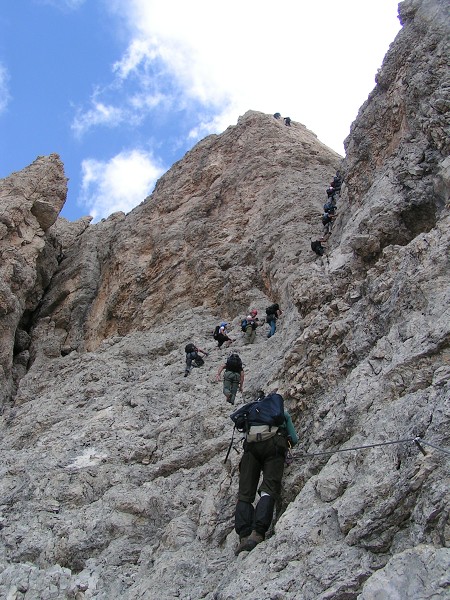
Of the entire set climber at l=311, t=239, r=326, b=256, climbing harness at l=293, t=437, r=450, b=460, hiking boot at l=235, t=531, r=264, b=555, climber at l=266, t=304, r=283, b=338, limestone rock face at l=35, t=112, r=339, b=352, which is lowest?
hiking boot at l=235, t=531, r=264, b=555

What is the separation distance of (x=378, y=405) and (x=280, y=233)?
15.9 metres

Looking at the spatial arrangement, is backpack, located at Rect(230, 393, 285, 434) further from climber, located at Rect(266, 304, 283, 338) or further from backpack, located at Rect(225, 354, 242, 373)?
climber, located at Rect(266, 304, 283, 338)

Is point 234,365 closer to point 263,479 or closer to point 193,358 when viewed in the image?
point 193,358

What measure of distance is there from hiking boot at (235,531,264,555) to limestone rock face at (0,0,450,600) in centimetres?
17

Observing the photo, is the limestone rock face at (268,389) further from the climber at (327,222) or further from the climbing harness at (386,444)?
the climber at (327,222)

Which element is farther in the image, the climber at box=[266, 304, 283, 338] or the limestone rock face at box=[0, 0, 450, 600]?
the climber at box=[266, 304, 283, 338]

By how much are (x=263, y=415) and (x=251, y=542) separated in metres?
1.81

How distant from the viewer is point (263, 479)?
8844 mm

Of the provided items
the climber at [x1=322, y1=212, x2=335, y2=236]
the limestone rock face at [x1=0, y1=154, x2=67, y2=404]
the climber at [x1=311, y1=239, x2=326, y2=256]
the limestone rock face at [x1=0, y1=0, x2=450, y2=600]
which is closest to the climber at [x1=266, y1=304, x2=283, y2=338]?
the limestone rock face at [x1=0, y1=0, x2=450, y2=600]

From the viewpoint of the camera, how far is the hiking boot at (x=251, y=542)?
8.16 m

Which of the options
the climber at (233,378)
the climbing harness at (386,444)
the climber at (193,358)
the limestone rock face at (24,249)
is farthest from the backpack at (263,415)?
the limestone rock face at (24,249)

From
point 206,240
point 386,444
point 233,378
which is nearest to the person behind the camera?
point 386,444

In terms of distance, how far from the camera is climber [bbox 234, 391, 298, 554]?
326 inches

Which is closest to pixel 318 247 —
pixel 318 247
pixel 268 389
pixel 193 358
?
pixel 318 247
